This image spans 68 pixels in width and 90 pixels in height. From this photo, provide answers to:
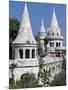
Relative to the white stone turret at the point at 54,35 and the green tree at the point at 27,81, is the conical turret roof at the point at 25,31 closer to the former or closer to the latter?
the white stone turret at the point at 54,35

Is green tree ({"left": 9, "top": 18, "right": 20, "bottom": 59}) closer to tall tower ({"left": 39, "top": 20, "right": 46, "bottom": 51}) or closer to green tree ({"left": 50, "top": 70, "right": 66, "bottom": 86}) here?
tall tower ({"left": 39, "top": 20, "right": 46, "bottom": 51})

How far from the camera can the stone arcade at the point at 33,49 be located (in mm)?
2893

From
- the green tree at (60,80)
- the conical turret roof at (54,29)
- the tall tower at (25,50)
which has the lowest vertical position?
the green tree at (60,80)

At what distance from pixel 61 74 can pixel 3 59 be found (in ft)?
2.03

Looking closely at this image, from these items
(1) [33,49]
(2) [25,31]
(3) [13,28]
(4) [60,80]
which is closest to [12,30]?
(3) [13,28]

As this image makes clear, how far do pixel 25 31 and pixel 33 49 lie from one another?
0.62ft

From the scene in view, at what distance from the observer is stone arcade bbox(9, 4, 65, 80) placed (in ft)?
9.49

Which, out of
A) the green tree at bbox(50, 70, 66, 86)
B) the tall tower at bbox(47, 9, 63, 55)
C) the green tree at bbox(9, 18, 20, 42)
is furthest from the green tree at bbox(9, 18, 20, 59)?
the green tree at bbox(50, 70, 66, 86)

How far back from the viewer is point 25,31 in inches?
115

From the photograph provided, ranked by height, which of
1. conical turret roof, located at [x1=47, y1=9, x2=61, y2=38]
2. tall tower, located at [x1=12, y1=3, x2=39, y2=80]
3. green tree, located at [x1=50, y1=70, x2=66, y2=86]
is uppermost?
conical turret roof, located at [x1=47, y1=9, x2=61, y2=38]

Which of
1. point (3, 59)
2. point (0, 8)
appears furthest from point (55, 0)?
point (3, 59)

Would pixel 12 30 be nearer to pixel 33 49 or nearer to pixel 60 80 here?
pixel 33 49

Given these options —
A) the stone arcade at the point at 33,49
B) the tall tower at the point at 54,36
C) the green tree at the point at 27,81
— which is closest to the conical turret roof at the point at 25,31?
the stone arcade at the point at 33,49

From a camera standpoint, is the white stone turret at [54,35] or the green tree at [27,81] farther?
the white stone turret at [54,35]
